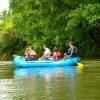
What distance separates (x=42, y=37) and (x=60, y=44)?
89.7 inches

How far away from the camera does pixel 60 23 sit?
38219mm

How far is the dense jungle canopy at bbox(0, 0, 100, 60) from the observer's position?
3369 cm

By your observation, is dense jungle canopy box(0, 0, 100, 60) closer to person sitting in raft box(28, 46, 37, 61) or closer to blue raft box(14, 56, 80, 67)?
person sitting in raft box(28, 46, 37, 61)

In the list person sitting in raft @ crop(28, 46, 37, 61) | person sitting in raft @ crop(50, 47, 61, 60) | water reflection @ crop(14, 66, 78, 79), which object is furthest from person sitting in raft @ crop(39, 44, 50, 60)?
water reflection @ crop(14, 66, 78, 79)

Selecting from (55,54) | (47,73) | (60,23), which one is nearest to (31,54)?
(55,54)

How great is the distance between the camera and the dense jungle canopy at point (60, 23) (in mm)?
33688

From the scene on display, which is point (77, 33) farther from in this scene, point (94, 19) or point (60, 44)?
point (94, 19)

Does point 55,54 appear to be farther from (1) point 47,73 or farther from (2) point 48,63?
(1) point 47,73

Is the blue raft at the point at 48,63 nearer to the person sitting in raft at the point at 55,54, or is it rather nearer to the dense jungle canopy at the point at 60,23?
the person sitting in raft at the point at 55,54

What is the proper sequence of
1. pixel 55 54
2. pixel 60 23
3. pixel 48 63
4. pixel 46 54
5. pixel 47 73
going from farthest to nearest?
pixel 60 23
pixel 55 54
pixel 46 54
pixel 48 63
pixel 47 73

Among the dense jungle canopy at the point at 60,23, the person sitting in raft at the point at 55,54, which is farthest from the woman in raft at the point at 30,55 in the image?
the dense jungle canopy at the point at 60,23

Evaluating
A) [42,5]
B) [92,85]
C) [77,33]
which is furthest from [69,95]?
[77,33]

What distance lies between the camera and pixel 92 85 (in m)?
12.2

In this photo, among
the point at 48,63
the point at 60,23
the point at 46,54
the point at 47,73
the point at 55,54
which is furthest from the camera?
the point at 60,23
